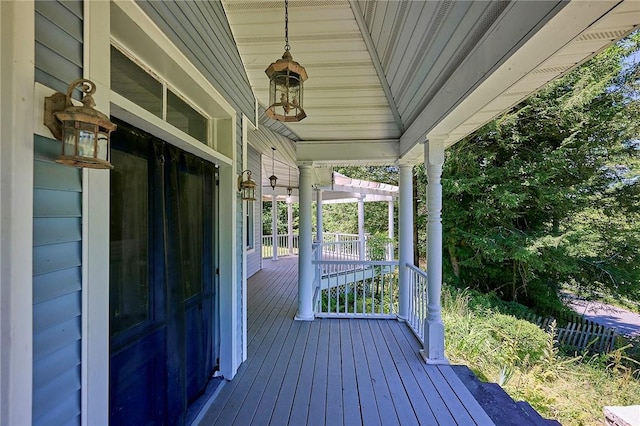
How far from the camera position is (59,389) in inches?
40.3

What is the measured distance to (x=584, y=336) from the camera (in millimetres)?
6980

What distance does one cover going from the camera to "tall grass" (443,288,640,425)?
347cm

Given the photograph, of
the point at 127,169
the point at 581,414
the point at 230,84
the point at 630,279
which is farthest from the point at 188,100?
the point at 630,279

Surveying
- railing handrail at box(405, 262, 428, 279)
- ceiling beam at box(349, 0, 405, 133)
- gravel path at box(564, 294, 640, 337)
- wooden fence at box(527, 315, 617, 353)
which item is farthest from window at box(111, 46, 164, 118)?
gravel path at box(564, 294, 640, 337)

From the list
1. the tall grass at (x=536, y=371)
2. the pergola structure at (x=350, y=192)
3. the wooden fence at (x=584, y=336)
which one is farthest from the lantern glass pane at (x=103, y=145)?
the wooden fence at (x=584, y=336)

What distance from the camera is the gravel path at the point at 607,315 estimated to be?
799cm

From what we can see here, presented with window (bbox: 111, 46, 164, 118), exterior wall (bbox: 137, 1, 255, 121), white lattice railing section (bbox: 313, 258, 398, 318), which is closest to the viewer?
window (bbox: 111, 46, 164, 118)

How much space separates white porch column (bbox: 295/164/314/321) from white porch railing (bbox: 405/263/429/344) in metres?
1.41

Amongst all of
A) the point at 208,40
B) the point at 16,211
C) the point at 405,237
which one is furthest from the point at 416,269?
the point at 16,211

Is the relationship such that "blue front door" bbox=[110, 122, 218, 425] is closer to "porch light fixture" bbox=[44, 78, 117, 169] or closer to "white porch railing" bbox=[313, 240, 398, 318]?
"porch light fixture" bbox=[44, 78, 117, 169]

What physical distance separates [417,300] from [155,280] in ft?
10.4

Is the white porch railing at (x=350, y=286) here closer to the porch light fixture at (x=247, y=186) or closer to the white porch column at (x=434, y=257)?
the white porch column at (x=434, y=257)

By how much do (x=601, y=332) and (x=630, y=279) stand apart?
1.46 metres

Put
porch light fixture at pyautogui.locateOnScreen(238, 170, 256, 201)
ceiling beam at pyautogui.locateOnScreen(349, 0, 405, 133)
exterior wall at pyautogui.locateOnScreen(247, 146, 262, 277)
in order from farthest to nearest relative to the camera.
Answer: exterior wall at pyautogui.locateOnScreen(247, 146, 262, 277), porch light fixture at pyautogui.locateOnScreen(238, 170, 256, 201), ceiling beam at pyautogui.locateOnScreen(349, 0, 405, 133)
